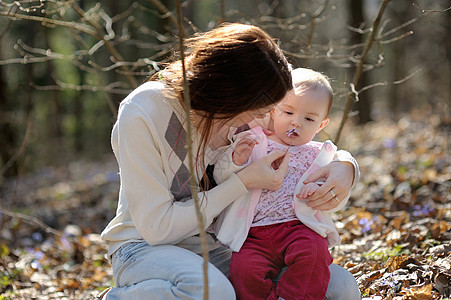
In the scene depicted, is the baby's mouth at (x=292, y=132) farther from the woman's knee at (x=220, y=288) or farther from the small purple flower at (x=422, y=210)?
the small purple flower at (x=422, y=210)

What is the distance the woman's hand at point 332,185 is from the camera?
238 centimetres

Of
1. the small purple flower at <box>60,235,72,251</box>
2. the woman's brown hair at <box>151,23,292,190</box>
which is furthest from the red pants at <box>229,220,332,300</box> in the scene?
the small purple flower at <box>60,235,72,251</box>

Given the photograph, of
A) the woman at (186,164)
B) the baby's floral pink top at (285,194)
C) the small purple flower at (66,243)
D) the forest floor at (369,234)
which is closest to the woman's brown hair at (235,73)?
the woman at (186,164)

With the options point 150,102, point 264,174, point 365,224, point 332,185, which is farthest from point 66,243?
point 332,185

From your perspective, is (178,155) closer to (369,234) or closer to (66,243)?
(369,234)

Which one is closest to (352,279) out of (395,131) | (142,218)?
(142,218)

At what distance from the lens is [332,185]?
2383 mm

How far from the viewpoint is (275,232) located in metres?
2.40

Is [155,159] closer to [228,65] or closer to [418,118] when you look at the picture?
[228,65]

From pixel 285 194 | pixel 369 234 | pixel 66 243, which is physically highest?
pixel 285 194

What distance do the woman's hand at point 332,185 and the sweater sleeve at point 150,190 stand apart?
339 mm

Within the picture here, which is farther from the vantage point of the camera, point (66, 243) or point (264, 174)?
point (66, 243)

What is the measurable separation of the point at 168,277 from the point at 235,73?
912 mm

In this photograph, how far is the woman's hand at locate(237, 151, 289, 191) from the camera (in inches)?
92.2
